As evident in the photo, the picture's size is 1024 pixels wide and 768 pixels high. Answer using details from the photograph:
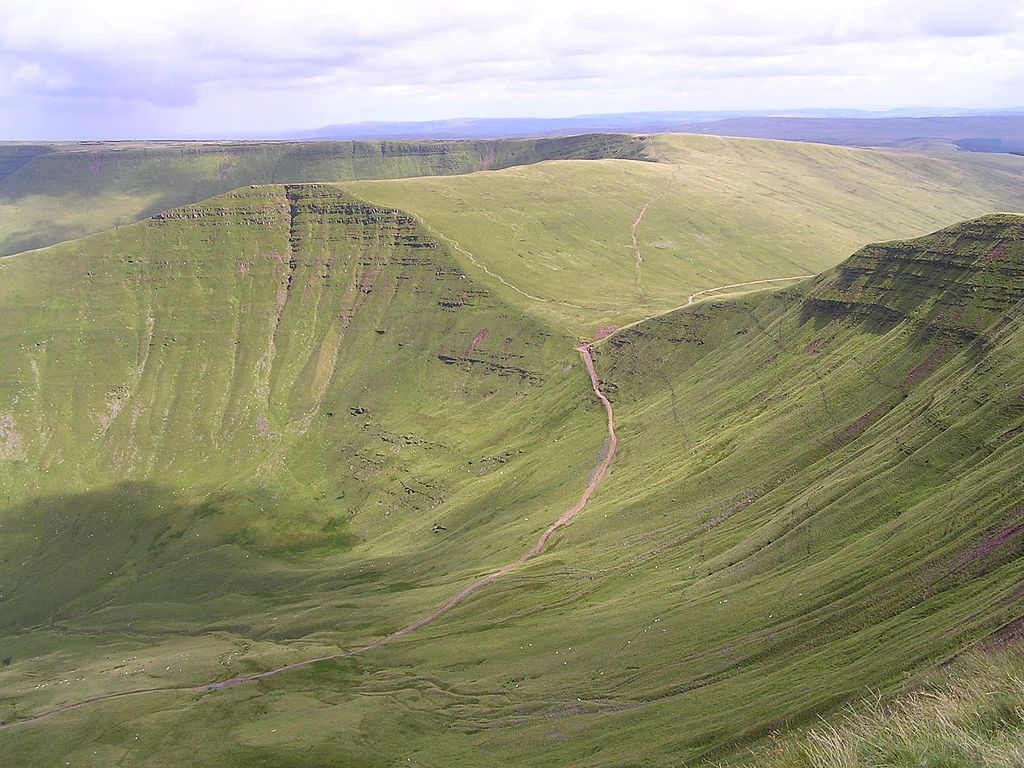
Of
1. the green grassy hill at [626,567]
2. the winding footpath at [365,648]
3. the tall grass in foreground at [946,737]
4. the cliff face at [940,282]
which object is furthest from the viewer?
the winding footpath at [365,648]

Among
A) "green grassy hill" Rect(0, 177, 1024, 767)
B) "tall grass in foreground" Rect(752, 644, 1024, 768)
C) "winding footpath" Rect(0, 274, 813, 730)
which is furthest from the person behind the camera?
"winding footpath" Rect(0, 274, 813, 730)

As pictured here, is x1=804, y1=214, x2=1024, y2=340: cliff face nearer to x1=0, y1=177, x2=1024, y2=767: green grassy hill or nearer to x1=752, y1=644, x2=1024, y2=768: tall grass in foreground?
x1=0, y1=177, x2=1024, y2=767: green grassy hill

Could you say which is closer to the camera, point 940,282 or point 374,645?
point 374,645

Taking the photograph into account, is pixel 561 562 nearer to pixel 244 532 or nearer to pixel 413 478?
pixel 413 478

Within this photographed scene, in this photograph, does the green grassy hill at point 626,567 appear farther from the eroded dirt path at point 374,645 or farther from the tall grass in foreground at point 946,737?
the tall grass in foreground at point 946,737

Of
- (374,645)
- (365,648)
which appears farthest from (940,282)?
(365,648)

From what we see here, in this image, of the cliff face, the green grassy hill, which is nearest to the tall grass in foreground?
the green grassy hill

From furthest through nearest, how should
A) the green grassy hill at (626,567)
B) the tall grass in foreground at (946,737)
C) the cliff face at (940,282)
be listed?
1. the cliff face at (940,282)
2. the green grassy hill at (626,567)
3. the tall grass in foreground at (946,737)

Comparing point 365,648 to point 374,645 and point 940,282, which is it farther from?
point 940,282

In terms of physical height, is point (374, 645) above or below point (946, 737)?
below

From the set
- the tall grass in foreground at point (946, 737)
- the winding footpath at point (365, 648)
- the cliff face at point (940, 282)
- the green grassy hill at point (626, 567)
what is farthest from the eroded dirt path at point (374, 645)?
the tall grass in foreground at point (946, 737)

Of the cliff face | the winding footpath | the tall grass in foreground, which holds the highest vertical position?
the cliff face
